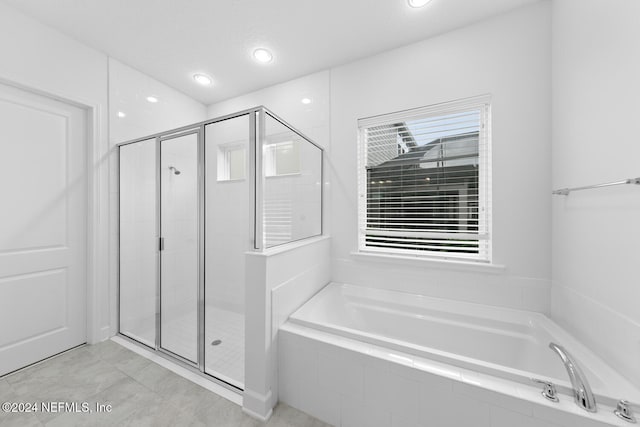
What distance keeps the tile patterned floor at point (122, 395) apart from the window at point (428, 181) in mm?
1452

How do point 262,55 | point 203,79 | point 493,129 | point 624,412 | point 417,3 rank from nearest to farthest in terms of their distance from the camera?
point 624,412
point 417,3
point 493,129
point 262,55
point 203,79

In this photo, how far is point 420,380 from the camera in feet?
3.60

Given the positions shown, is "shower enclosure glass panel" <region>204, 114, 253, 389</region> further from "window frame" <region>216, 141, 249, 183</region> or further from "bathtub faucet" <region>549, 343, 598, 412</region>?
"bathtub faucet" <region>549, 343, 598, 412</region>

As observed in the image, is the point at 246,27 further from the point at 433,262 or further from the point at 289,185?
the point at 433,262

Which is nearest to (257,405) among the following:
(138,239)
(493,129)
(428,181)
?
(138,239)

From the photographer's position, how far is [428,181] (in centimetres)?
195

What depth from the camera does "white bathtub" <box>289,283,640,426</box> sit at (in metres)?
1.05

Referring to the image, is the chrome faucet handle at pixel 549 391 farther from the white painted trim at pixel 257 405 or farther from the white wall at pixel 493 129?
the white painted trim at pixel 257 405

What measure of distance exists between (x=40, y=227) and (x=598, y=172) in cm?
361

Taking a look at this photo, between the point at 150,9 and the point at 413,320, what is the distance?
9.57 feet

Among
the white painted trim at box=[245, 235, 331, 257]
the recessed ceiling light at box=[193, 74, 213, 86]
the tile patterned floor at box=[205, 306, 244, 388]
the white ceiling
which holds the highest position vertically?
the white ceiling

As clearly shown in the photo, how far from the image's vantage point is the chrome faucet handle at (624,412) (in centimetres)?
83

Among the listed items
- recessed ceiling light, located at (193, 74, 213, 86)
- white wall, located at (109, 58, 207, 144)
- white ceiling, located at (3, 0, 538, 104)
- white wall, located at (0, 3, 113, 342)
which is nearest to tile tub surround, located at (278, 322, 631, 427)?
white wall, located at (0, 3, 113, 342)

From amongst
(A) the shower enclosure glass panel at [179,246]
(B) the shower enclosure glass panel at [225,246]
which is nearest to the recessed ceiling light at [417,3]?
(B) the shower enclosure glass panel at [225,246]
